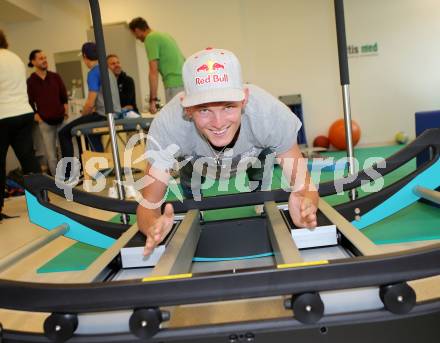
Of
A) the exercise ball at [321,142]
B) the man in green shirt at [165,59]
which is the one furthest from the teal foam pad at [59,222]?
the exercise ball at [321,142]

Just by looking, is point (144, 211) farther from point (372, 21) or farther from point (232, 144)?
point (372, 21)

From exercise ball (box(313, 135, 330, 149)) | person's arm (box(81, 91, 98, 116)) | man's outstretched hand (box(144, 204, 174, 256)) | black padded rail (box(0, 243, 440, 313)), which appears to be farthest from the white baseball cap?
exercise ball (box(313, 135, 330, 149))

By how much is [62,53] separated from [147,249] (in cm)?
682

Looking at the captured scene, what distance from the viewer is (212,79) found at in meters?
1.31

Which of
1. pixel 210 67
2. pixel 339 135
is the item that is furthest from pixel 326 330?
pixel 339 135

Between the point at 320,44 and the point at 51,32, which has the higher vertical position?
the point at 51,32

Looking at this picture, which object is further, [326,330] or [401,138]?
[401,138]

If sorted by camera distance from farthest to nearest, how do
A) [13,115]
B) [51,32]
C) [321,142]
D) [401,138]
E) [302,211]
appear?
[51,32] → [321,142] → [401,138] → [13,115] → [302,211]

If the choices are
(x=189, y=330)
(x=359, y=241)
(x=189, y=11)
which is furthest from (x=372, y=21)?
(x=189, y=330)

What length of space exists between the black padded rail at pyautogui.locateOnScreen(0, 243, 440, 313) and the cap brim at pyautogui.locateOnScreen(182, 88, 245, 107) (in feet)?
1.98

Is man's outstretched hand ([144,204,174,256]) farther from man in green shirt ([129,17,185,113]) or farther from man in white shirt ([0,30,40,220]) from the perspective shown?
man in green shirt ([129,17,185,113])

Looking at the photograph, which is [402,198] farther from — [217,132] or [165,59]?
[165,59]

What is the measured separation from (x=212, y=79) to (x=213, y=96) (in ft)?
0.22

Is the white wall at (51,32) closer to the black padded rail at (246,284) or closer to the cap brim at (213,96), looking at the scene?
the cap brim at (213,96)
